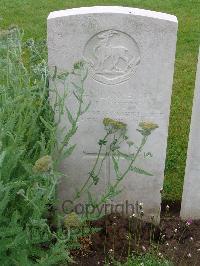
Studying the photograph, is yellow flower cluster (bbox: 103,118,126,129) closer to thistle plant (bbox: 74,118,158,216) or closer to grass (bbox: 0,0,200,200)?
thistle plant (bbox: 74,118,158,216)

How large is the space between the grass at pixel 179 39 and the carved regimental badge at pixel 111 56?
Answer: 1.81ft

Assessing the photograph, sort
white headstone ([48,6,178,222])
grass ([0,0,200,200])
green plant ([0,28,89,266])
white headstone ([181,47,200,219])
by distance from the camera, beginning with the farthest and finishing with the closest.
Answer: grass ([0,0,200,200]) < white headstone ([181,47,200,219]) < white headstone ([48,6,178,222]) < green plant ([0,28,89,266])

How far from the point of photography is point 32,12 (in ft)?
25.0

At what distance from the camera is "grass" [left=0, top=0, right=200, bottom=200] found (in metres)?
4.11

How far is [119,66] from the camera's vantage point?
306 cm

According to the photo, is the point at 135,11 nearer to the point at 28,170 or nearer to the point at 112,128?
the point at 112,128

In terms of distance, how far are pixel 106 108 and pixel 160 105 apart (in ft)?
0.99

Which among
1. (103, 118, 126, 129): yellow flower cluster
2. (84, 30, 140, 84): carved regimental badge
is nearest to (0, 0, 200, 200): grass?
(84, 30, 140, 84): carved regimental badge

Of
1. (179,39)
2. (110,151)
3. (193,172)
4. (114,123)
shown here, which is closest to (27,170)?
(114,123)

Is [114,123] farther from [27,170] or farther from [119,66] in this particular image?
[27,170]

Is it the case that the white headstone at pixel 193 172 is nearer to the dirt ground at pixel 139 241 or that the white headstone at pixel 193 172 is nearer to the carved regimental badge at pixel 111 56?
the dirt ground at pixel 139 241

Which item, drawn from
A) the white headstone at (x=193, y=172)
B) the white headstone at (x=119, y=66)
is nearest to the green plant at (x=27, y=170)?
the white headstone at (x=119, y=66)

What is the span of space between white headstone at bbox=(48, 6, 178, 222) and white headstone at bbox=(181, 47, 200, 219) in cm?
15

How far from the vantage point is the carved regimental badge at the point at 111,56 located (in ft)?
9.80
